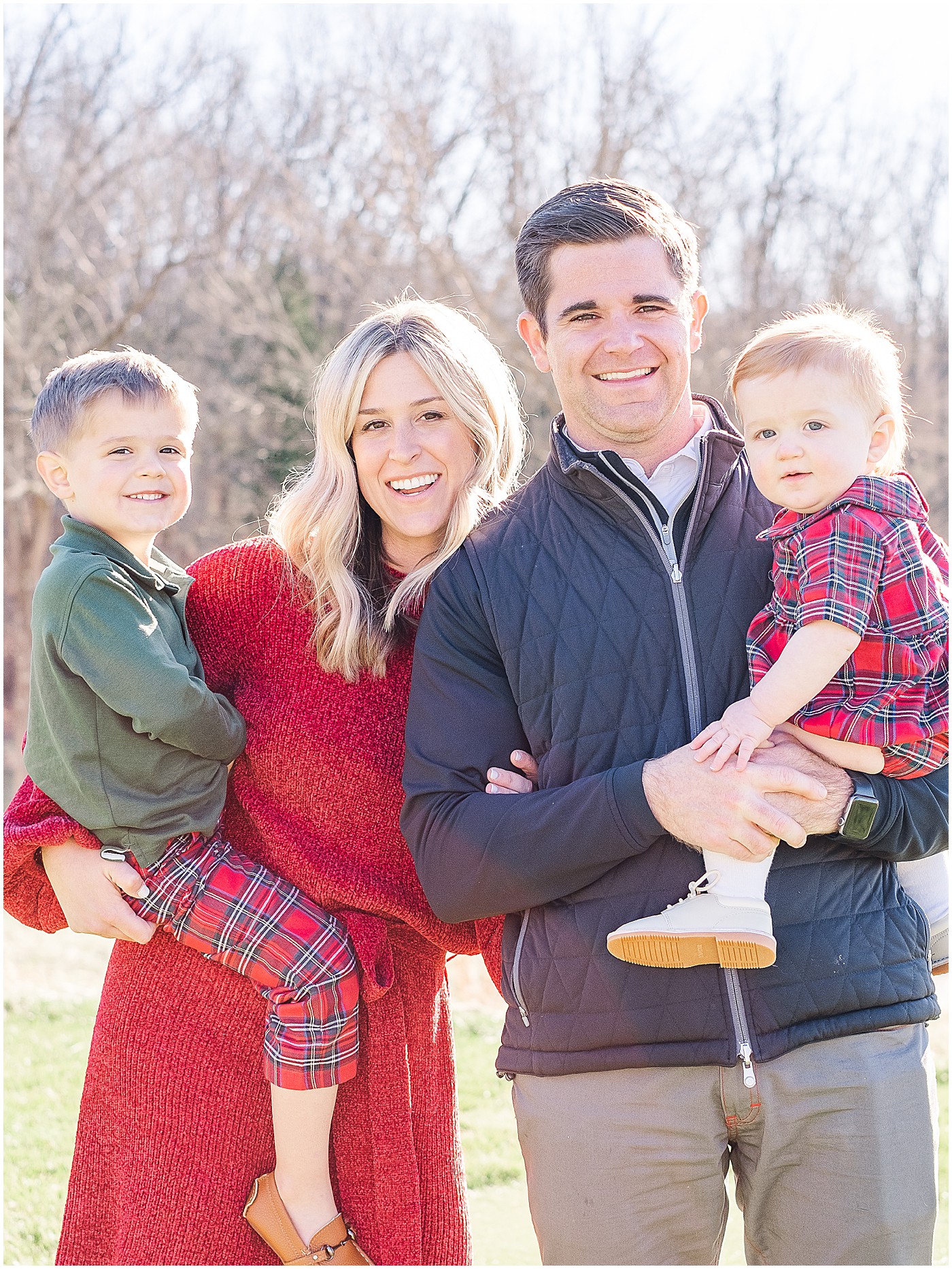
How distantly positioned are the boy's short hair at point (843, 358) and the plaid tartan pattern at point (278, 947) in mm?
1364

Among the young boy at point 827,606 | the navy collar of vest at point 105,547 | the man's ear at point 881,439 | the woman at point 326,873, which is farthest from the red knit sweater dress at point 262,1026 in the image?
the man's ear at point 881,439

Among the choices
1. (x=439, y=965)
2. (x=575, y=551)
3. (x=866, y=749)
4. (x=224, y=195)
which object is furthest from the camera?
(x=224, y=195)

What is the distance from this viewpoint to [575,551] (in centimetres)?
242

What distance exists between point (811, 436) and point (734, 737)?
1.90 feet

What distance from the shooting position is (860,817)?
2.16 m

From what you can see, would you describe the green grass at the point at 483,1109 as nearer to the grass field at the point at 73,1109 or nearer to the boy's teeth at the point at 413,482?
the grass field at the point at 73,1109

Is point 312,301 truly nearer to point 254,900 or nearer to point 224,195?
point 224,195

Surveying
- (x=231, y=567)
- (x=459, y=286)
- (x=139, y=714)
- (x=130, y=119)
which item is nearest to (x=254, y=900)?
(x=139, y=714)

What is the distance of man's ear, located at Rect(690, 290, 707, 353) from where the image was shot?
2.68 metres

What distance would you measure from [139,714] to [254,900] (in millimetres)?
457

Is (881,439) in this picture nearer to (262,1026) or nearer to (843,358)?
(843,358)

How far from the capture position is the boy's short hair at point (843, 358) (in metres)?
2.27

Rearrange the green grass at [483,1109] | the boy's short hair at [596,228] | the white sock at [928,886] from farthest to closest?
the green grass at [483,1109]
the boy's short hair at [596,228]
the white sock at [928,886]

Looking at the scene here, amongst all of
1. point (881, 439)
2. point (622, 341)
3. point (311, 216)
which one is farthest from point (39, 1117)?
point (311, 216)
